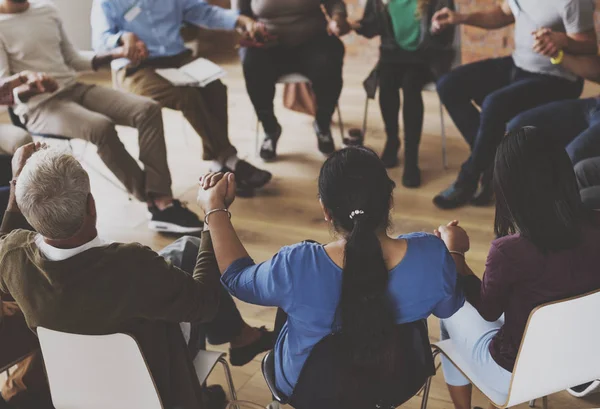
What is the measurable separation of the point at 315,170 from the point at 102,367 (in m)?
2.48

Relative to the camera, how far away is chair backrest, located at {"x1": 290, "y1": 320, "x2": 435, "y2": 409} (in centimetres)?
155

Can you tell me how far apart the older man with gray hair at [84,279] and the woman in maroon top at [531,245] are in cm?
71

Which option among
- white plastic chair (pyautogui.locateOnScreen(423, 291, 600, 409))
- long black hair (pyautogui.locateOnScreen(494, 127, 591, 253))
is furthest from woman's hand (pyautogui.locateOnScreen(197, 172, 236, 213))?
white plastic chair (pyautogui.locateOnScreen(423, 291, 600, 409))

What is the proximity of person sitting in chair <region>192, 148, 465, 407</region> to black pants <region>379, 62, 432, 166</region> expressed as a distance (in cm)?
207

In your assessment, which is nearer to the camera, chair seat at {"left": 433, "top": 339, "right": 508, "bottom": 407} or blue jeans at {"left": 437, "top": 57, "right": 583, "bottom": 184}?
chair seat at {"left": 433, "top": 339, "right": 508, "bottom": 407}

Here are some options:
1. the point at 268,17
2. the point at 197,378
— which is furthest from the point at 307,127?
the point at 197,378

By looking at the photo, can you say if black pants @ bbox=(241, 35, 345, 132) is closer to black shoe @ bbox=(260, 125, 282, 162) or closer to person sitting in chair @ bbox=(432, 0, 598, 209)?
black shoe @ bbox=(260, 125, 282, 162)

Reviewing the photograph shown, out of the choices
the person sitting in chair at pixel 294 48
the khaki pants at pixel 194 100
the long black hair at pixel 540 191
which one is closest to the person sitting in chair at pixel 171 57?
the khaki pants at pixel 194 100

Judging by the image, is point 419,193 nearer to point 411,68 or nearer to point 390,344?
point 411,68

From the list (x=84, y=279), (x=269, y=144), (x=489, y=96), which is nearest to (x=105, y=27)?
(x=269, y=144)

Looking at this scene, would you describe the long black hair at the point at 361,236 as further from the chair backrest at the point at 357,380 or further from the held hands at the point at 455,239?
the held hands at the point at 455,239

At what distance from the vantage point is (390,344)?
1519 mm

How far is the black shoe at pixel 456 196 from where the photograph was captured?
3.35 meters

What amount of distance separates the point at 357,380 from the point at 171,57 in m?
2.50
